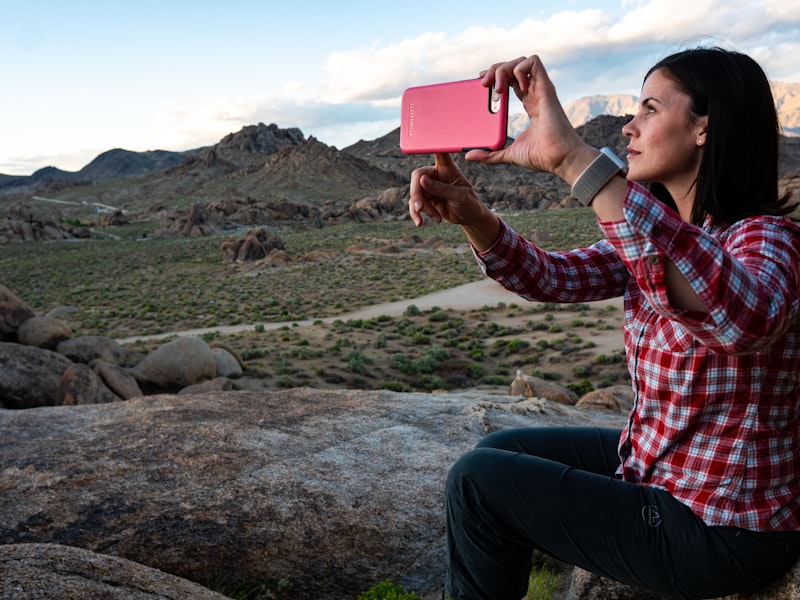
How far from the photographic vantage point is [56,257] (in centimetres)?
4041

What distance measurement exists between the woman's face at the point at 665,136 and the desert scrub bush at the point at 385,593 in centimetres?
206

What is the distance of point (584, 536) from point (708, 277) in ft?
2.92

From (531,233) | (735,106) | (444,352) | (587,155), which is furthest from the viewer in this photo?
(531,233)

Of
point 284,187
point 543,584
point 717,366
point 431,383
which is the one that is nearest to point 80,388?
point 431,383

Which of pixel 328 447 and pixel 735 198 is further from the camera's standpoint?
pixel 328 447

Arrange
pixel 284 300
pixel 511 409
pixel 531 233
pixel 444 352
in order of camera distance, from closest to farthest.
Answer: pixel 511 409
pixel 444 352
pixel 284 300
pixel 531 233

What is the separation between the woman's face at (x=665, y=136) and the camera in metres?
2.06

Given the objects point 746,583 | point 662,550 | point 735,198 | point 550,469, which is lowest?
point 746,583

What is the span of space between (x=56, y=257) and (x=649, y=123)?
43.0 meters

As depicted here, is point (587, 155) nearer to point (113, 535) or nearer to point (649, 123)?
point (649, 123)

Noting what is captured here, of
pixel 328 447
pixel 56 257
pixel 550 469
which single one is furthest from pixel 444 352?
pixel 56 257

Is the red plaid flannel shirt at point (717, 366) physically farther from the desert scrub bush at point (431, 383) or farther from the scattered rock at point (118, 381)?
the desert scrub bush at point (431, 383)

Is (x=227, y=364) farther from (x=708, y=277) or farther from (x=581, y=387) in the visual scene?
(x=708, y=277)

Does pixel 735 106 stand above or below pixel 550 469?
above
